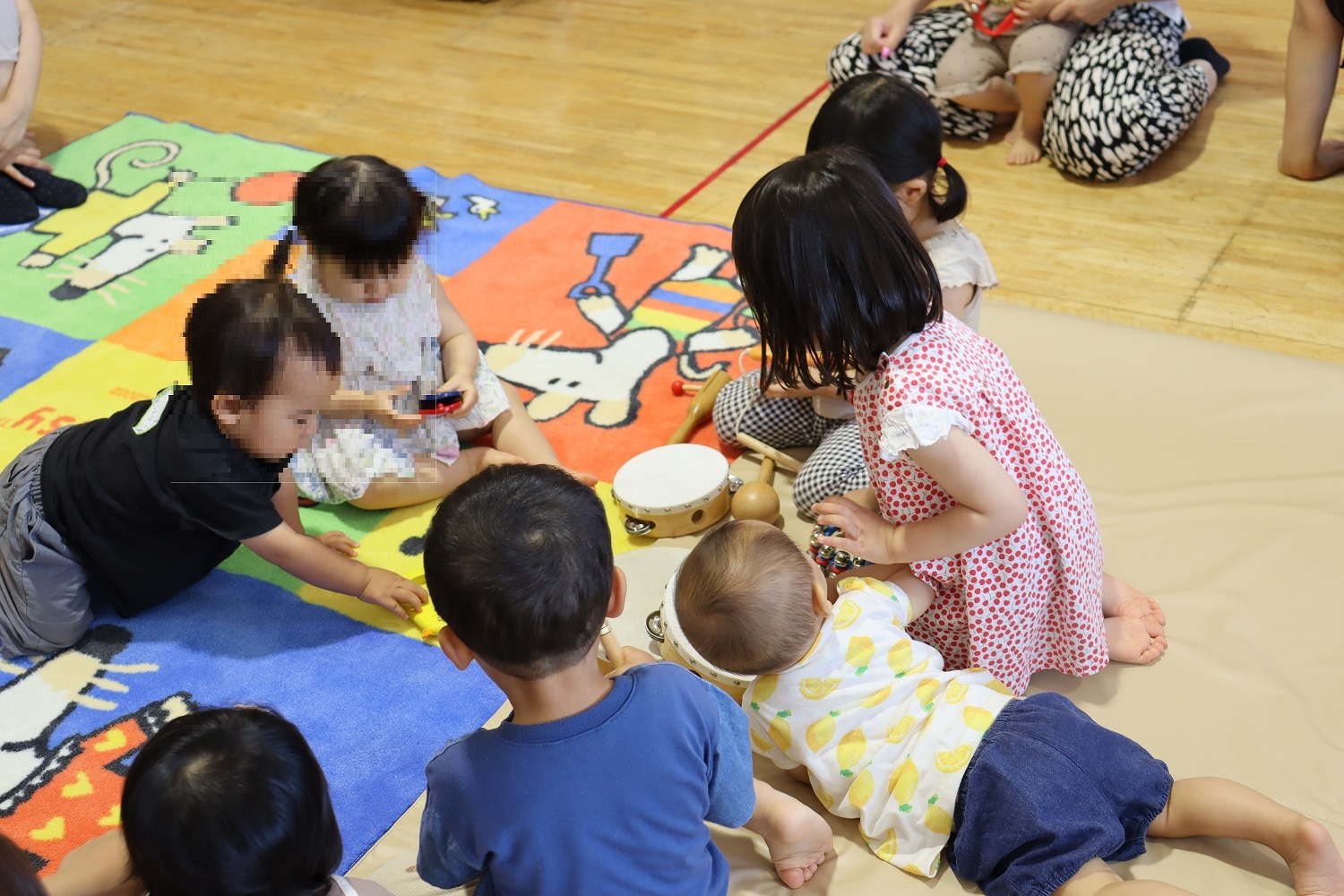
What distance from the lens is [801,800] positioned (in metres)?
1.06

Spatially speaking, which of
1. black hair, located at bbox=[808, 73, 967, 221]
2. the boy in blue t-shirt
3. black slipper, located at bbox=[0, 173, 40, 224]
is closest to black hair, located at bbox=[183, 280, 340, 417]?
the boy in blue t-shirt

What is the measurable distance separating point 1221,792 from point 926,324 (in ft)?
1.50

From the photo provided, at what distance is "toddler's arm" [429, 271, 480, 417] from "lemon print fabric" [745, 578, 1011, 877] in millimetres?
606

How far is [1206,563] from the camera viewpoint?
4.11 ft

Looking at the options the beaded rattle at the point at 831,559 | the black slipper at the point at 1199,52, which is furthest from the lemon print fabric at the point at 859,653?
the black slipper at the point at 1199,52

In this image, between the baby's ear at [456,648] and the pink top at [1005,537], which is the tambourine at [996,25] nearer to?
the pink top at [1005,537]

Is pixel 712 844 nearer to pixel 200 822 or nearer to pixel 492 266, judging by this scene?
pixel 200 822

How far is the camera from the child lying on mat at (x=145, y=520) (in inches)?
43.3

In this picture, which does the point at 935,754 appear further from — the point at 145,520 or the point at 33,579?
the point at 33,579

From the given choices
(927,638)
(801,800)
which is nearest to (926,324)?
(927,638)

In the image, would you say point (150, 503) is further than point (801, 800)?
Yes

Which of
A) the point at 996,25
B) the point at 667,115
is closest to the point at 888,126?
the point at 996,25

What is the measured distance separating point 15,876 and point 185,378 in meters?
0.47

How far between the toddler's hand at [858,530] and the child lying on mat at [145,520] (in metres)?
0.47
